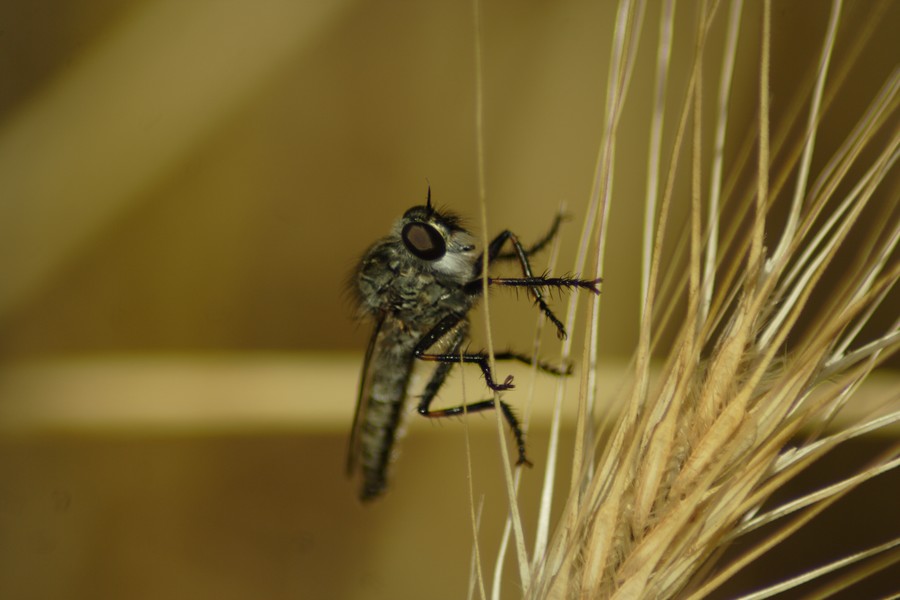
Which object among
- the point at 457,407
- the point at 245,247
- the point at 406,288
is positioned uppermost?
the point at 245,247

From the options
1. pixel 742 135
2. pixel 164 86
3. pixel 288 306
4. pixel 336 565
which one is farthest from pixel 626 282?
pixel 164 86

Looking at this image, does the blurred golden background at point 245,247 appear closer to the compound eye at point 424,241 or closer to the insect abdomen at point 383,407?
the insect abdomen at point 383,407

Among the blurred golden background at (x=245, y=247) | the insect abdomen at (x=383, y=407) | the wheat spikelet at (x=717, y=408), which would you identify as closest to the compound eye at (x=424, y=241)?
the insect abdomen at (x=383, y=407)

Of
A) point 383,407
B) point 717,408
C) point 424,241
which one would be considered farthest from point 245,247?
point 717,408

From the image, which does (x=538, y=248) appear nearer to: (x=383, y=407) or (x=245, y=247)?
(x=383, y=407)

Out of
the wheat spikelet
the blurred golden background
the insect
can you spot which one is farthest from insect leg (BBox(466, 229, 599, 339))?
the blurred golden background

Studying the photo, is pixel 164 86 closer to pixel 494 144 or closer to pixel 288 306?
pixel 288 306
